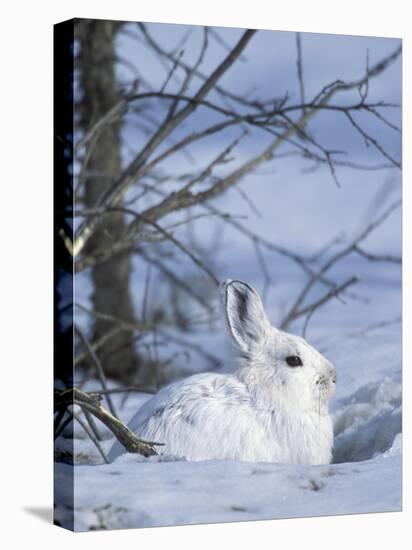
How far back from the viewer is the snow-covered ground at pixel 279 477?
6.88m

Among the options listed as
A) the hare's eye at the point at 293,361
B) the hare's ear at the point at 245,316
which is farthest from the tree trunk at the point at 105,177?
the hare's eye at the point at 293,361

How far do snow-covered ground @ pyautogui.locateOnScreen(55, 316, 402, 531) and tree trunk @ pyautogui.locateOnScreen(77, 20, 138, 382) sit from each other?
0.61m

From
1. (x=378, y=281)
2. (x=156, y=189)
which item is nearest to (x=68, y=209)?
(x=156, y=189)

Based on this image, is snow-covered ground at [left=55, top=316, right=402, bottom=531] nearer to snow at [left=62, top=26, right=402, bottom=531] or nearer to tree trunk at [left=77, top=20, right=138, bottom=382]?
snow at [left=62, top=26, right=402, bottom=531]

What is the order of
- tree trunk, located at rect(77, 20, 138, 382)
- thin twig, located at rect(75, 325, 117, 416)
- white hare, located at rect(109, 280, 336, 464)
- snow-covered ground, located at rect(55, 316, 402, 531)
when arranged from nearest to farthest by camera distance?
snow-covered ground, located at rect(55, 316, 402, 531)
white hare, located at rect(109, 280, 336, 464)
thin twig, located at rect(75, 325, 117, 416)
tree trunk, located at rect(77, 20, 138, 382)

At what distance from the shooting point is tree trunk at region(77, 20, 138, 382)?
7926mm

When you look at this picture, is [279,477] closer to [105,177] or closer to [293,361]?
[293,361]

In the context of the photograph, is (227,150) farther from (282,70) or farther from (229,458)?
(229,458)

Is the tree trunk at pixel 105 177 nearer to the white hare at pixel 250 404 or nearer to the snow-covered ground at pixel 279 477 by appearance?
the snow-covered ground at pixel 279 477

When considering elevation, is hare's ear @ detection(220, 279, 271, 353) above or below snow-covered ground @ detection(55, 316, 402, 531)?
above

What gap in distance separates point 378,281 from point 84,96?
1741 millimetres

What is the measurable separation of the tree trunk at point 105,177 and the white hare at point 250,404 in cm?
84

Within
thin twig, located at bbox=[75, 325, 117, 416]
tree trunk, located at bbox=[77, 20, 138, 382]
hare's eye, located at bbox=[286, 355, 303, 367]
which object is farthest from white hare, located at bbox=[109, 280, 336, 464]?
tree trunk, located at bbox=[77, 20, 138, 382]

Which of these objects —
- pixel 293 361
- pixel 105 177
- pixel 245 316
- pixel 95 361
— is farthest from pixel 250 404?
pixel 105 177
